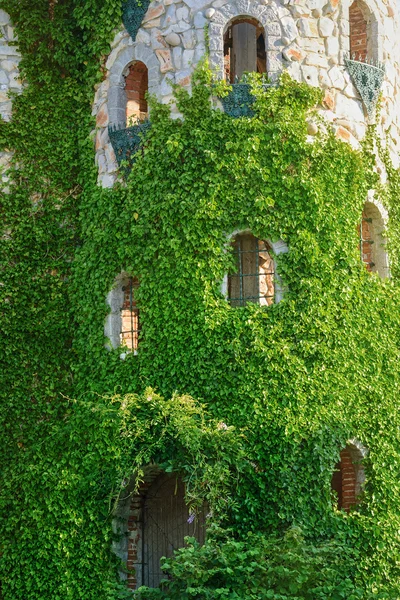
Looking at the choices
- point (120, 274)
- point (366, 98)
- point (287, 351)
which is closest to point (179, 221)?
point (120, 274)

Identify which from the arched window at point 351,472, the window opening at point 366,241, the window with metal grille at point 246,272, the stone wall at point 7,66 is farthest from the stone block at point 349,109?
the stone wall at point 7,66

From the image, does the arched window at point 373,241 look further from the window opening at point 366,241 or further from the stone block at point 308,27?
the stone block at point 308,27

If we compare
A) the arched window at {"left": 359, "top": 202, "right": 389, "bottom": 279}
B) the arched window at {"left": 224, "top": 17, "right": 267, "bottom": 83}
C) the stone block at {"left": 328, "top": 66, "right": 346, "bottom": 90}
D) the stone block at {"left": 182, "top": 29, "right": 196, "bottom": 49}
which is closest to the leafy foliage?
the arched window at {"left": 359, "top": 202, "right": 389, "bottom": 279}

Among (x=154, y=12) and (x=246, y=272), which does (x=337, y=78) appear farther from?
(x=246, y=272)

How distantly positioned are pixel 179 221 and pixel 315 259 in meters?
1.86

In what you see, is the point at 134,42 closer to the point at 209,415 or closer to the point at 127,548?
the point at 209,415

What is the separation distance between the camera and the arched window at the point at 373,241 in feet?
55.9

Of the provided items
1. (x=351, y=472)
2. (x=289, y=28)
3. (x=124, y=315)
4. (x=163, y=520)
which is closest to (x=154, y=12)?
(x=289, y=28)

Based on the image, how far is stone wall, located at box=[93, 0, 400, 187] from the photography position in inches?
642

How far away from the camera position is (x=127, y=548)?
52.2 feet

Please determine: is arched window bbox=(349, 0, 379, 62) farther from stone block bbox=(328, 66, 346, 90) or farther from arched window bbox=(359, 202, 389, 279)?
arched window bbox=(359, 202, 389, 279)

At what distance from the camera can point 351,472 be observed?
15992mm

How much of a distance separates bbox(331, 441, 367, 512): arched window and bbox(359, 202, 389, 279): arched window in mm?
2651

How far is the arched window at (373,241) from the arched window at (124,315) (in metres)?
3.32
